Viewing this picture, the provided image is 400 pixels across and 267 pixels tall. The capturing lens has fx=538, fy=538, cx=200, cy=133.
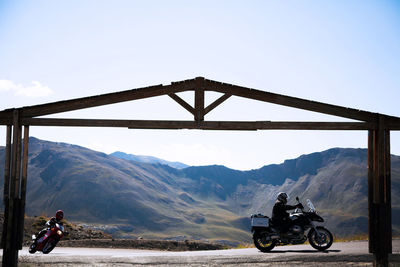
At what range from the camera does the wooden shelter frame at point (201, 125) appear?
12.8m

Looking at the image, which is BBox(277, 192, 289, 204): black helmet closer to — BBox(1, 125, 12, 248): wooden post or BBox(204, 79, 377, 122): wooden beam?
BBox(204, 79, 377, 122): wooden beam

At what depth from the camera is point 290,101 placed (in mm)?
13344

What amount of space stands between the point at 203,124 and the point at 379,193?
461cm

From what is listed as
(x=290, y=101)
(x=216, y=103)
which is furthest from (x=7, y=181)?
(x=290, y=101)

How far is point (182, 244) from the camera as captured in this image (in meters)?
26.4

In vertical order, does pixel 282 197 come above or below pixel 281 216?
above

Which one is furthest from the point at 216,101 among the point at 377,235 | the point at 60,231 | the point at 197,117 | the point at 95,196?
the point at 95,196

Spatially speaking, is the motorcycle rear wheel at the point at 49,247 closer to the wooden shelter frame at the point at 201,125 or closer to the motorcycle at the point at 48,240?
the motorcycle at the point at 48,240

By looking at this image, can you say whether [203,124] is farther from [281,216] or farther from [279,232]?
[279,232]

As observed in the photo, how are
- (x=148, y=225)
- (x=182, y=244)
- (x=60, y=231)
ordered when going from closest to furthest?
(x=60, y=231) → (x=182, y=244) → (x=148, y=225)

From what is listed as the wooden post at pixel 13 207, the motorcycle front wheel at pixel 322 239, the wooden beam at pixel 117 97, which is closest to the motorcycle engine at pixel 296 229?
the motorcycle front wheel at pixel 322 239

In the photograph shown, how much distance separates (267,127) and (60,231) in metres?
7.47

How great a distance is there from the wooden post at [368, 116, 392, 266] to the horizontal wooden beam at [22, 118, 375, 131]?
1.62 ft

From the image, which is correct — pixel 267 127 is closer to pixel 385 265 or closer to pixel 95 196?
pixel 385 265
